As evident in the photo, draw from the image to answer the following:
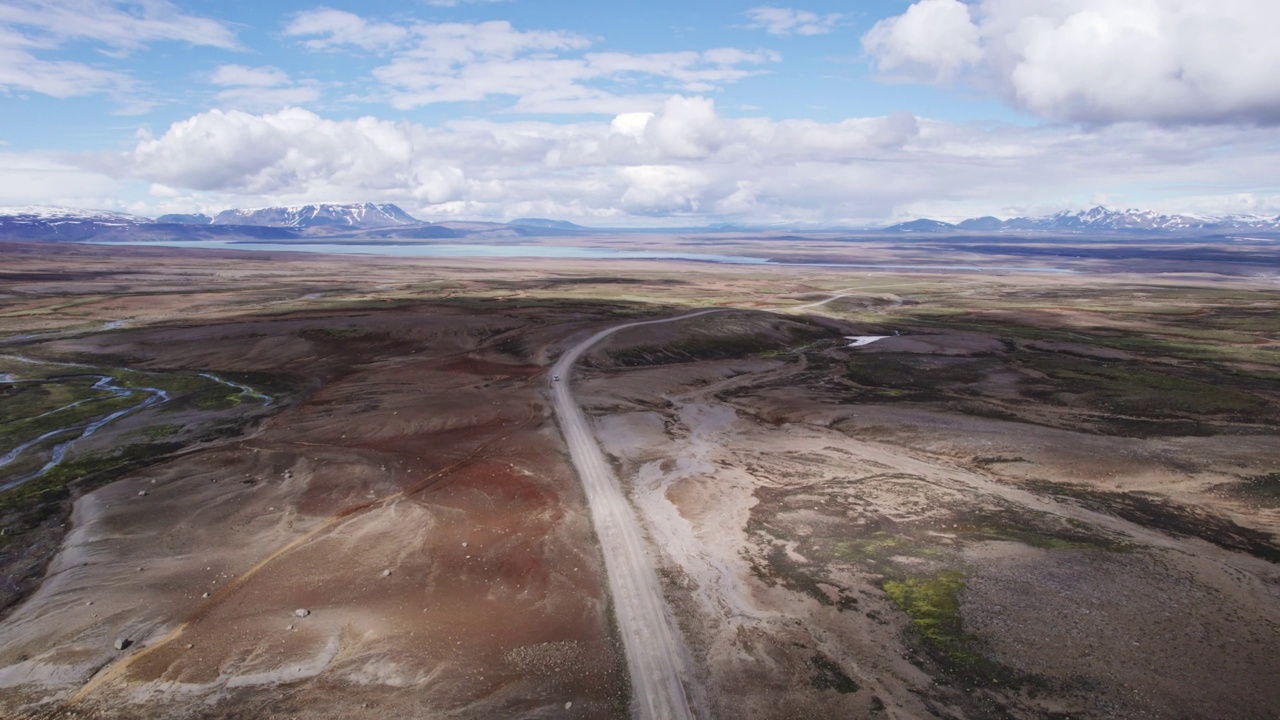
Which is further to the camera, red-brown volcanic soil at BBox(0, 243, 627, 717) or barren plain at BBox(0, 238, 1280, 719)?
barren plain at BBox(0, 238, 1280, 719)

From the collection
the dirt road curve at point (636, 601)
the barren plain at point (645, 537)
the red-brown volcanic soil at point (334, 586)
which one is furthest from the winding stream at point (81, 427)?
the dirt road curve at point (636, 601)

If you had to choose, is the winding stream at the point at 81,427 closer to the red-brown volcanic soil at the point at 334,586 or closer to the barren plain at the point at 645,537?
the barren plain at the point at 645,537

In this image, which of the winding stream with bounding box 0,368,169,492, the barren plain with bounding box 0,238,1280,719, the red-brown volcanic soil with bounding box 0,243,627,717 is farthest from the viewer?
the winding stream with bounding box 0,368,169,492

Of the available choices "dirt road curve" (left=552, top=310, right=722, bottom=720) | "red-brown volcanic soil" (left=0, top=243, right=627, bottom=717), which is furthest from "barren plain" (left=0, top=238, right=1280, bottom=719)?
"dirt road curve" (left=552, top=310, right=722, bottom=720)

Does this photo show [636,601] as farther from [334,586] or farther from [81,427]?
[81,427]

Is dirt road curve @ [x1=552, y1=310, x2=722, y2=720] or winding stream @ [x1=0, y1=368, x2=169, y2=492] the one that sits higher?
winding stream @ [x1=0, y1=368, x2=169, y2=492]

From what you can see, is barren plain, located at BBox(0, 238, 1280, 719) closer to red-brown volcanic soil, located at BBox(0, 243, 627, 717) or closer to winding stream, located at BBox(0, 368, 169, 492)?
red-brown volcanic soil, located at BBox(0, 243, 627, 717)

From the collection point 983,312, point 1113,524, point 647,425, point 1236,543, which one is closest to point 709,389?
point 647,425
